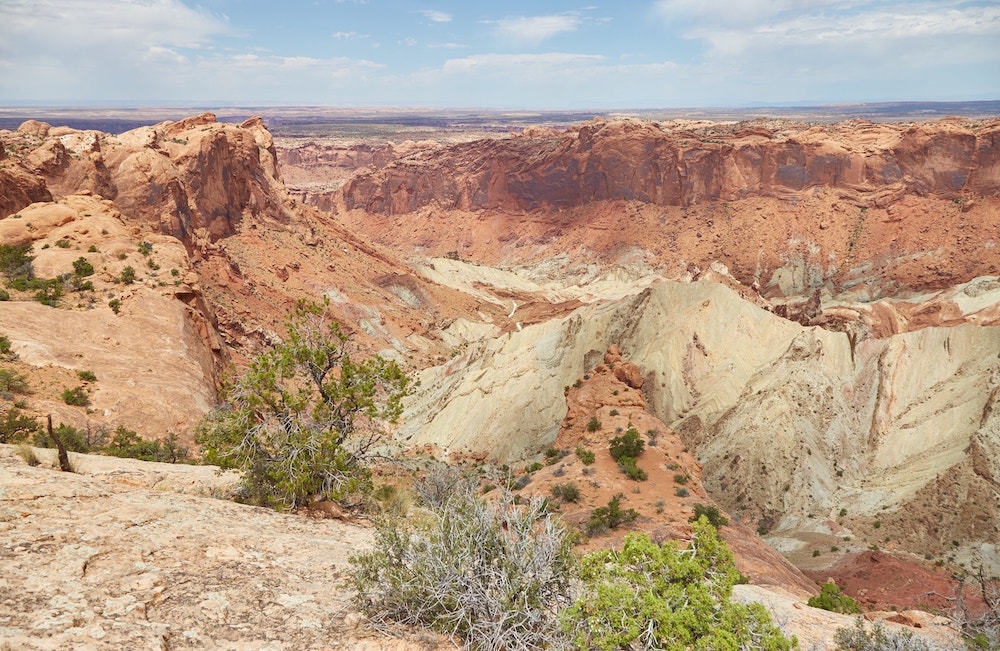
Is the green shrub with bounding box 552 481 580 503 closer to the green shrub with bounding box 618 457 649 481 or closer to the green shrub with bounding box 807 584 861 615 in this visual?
the green shrub with bounding box 618 457 649 481

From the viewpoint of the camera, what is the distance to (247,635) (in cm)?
712

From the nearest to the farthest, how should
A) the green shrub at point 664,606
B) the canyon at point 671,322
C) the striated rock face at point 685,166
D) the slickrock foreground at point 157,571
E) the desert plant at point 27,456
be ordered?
the green shrub at point 664,606, the slickrock foreground at point 157,571, the desert plant at point 27,456, the canyon at point 671,322, the striated rock face at point 685,166

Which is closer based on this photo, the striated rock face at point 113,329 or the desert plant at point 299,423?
→ the desert plant at point 299,423

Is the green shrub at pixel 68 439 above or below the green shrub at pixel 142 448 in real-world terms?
above

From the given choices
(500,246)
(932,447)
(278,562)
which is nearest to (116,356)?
(278,562)

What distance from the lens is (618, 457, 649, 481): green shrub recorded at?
23.3 m

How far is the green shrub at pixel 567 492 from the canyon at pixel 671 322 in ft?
2.23

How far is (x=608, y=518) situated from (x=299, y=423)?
475 inches

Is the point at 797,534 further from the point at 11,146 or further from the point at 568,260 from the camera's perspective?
the point at 568,260

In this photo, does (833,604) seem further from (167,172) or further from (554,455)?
(167,172)

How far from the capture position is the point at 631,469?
76.9 ft

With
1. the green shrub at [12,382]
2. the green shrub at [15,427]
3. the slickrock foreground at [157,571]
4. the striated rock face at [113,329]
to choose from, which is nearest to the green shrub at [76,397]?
the striated rock face at [113,329]

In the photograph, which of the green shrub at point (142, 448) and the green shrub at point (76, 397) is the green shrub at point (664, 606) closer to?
the green shrub at point (142, 448)

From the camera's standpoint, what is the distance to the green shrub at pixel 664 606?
6.43 metres
